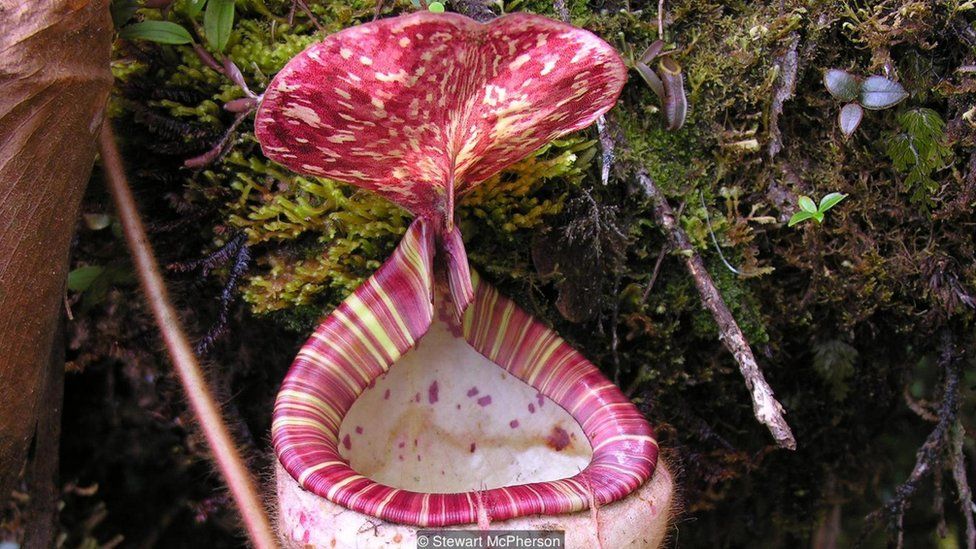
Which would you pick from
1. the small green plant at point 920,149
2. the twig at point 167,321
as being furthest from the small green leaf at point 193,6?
the small green plant at point 920,149

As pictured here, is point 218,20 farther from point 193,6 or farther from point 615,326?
point 615,326

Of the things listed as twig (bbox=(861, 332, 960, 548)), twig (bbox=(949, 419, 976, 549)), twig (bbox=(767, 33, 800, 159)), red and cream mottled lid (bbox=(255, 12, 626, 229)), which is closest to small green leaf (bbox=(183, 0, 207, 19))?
red and cream mottled lid (bbox=(255, 12, 626, 229))

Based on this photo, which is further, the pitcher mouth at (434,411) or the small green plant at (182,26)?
the small green plant at (182,26)

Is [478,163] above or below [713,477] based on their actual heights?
above

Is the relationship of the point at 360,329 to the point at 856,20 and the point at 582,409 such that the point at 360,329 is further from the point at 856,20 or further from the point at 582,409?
the point at 856,20

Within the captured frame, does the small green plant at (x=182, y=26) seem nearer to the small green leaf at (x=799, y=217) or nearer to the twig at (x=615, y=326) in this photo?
the twig at (x=615, y=326)

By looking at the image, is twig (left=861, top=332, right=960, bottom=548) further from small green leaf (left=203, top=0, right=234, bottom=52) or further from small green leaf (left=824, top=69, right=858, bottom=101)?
small green leaf (left=203, top=0, right=234, bottom=52)

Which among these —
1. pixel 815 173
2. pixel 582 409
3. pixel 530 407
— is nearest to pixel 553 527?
pixel 582 409
